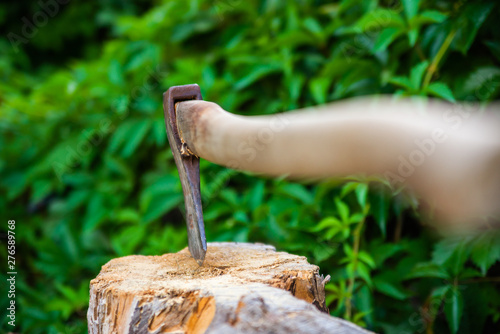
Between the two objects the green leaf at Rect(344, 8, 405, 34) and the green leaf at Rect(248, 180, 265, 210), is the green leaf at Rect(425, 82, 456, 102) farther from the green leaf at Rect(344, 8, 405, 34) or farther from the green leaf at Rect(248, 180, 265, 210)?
the green leaf at Rect(248, 180, 265, 210)

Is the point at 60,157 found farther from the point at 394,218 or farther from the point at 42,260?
the point at 394,218

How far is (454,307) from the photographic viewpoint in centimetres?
158

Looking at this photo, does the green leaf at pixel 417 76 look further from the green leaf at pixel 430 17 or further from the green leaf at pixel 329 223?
the green leaf at pixel 329 223

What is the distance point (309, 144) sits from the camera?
832 millimetres

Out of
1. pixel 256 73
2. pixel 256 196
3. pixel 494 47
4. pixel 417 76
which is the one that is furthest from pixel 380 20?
pixel 256 196

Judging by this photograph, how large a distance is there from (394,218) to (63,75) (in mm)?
2481

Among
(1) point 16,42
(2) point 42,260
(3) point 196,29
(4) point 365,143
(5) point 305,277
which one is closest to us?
(4) point 365,143

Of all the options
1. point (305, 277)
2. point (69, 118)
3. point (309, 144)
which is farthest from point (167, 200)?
point (309, 144)

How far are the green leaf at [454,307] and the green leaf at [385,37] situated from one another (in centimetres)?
96

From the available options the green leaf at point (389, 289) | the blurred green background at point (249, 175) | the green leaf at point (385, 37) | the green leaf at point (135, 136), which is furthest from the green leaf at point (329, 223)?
the green leaf at point (135, 136)

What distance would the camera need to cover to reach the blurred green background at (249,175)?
1.74m

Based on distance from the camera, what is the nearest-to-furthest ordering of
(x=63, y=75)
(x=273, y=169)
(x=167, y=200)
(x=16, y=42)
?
(x=273, y=169)
(x=167, y=200)
(x=63, y=75)
(x=16, y=42)

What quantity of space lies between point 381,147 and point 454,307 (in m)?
1.11

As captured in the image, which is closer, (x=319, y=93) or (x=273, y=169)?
(x=273, y=169)
